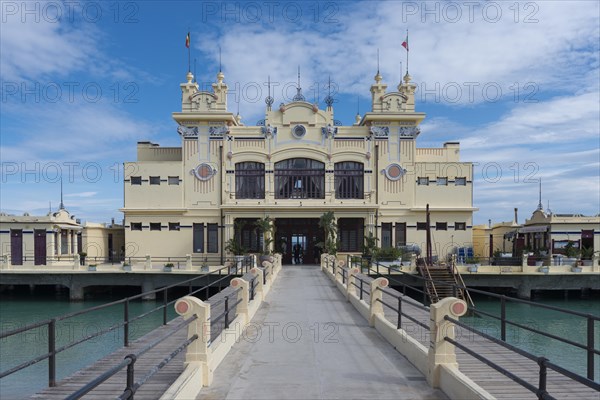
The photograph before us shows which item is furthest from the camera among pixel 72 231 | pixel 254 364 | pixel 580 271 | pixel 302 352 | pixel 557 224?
pixel 72 231

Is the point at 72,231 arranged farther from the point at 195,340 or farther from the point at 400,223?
the point at 195,340

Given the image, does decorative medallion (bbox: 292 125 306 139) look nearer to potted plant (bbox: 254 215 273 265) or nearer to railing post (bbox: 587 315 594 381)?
potted plant (bbox: 254 215 273 265)

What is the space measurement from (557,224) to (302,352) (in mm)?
27311

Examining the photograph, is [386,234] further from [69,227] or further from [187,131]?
[69,227]

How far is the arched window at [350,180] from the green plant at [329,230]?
8.27 ft

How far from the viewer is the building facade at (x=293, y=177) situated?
3070cm

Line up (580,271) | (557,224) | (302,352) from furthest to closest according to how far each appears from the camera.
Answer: (557,224)
(580,271)
(302,352)

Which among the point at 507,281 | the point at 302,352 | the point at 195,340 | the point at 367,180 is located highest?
the point at 367,180

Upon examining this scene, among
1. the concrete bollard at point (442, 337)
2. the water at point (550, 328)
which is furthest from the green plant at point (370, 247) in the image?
the concrete bollard at point (442, 337)

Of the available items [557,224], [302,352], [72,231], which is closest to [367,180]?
[557,224]

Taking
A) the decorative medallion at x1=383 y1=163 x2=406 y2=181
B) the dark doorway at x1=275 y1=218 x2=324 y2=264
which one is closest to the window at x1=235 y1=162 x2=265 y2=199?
the dark doorway at x1=275 y1=218 x2=324 y2=264

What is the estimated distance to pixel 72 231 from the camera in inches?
1326

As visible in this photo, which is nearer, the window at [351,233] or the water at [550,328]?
the water at [550,328]

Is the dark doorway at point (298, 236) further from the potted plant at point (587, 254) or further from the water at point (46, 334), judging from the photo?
the potted plant at point (587, 254)
